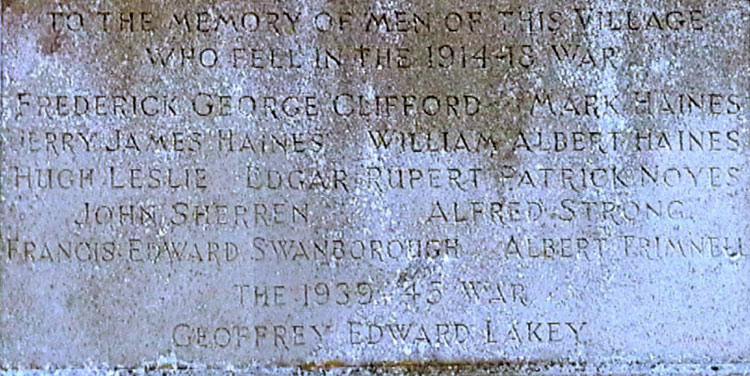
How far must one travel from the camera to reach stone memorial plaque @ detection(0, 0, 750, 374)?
3.33 metres

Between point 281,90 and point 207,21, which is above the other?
point 207,21

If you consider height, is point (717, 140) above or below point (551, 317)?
above

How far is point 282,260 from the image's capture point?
11.0 ft


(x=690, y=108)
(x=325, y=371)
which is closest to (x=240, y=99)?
(x=325, y=371)

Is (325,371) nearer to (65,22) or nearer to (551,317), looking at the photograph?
(551,317)

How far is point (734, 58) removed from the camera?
341 centimetres

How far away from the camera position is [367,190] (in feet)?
11.1

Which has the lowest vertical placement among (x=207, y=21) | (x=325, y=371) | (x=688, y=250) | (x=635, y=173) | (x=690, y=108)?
(x=325, y=371)

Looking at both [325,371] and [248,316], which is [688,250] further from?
[248,316]

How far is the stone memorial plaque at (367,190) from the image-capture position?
3.33 m

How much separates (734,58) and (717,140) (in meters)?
0.29

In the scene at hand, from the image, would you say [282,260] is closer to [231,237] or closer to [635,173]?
→ [231,237]

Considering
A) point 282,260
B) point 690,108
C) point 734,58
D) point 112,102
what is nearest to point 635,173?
point 690,108

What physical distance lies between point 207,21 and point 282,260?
83 centimetres
